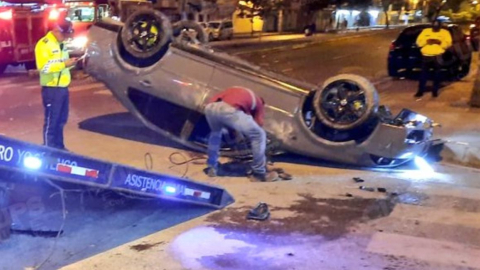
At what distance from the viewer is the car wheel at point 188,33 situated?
376 inches

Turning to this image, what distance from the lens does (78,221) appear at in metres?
6.46

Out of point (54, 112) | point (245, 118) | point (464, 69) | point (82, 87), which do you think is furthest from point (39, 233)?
point (464, 69)

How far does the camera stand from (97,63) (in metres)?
9.55

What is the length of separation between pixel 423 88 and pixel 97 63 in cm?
783

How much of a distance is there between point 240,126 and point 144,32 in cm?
239

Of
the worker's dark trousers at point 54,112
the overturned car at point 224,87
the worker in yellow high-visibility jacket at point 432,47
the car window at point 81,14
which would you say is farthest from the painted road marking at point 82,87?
the worker in yellow high-visibility jacket at point 432,47

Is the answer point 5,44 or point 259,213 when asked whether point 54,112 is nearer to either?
point 259,213

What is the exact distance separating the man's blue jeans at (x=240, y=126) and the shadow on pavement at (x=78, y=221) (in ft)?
4.07

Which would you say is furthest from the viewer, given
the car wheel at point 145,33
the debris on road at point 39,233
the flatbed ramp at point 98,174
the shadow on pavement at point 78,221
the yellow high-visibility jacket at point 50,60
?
the car wheel at point 145,33

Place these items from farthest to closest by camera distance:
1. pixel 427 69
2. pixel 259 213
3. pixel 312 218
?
pixel 427 69, pixel 312 218, pixel 259 213

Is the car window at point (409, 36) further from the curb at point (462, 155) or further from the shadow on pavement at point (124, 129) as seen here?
the curb at point (462, 155)

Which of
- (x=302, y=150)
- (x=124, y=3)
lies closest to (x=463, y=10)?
(x=124, y=3)

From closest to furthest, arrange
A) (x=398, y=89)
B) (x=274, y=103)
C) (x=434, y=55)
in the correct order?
1. (x=274, y=103)
2. (x=434, y=55)
3. (x=398, y=89)

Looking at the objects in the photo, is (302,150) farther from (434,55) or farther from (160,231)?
(434,55)
